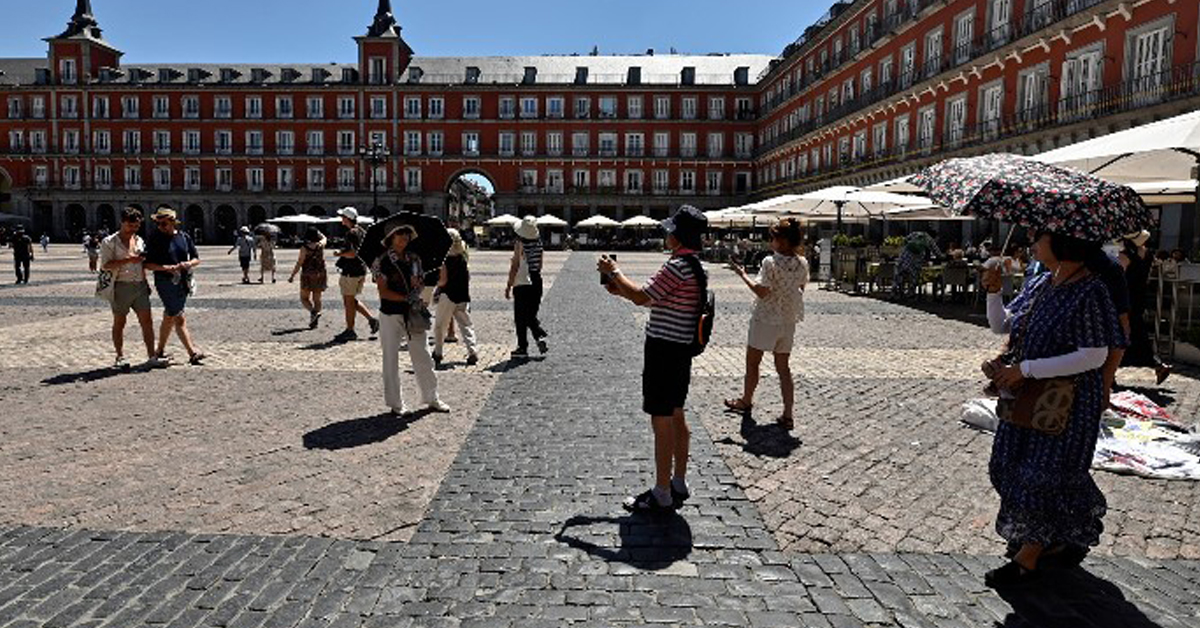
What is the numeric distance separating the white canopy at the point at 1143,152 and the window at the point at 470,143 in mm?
52341

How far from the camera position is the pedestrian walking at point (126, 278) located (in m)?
8.09

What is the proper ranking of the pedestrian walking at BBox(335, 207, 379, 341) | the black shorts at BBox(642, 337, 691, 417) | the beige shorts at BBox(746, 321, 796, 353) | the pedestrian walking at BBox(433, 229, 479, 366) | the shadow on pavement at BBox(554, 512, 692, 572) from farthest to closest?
the pedestrian walking at BBox(335, 207, 379, 341), the pedestrian walking at BBox(433, 229, 479, 366), the beige shorts at BBox(746, 321, 796, 353), the black shorts at BBox(642, 337, 691, 417), the shadow on pavement at BBox(554, 512, 692, 572)

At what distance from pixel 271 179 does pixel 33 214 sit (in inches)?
701

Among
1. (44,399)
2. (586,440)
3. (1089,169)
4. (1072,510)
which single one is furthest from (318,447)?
(1089,169)

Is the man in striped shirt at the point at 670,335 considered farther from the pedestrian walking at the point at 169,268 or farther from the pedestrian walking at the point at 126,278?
the pedestrian walking at the point at 126,278

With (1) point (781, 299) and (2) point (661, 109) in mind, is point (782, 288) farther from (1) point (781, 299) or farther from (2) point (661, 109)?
(2) point (661, 109)

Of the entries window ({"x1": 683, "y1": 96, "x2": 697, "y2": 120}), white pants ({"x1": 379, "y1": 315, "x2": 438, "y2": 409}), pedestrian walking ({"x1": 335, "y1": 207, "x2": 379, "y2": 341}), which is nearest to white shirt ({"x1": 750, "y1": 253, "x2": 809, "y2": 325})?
white pants ({"x1": 379, "y1": 315, "x2": 438, "y2": 409})

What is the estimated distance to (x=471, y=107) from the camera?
58.9 meters

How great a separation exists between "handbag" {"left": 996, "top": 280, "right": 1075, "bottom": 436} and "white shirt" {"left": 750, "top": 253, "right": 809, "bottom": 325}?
2.62 m

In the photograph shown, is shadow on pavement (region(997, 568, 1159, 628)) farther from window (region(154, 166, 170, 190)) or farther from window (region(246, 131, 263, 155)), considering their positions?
window (region(154, 166, 170, 190))

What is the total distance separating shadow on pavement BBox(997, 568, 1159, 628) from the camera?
3.11 metres

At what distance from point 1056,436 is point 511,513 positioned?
253 centimetres

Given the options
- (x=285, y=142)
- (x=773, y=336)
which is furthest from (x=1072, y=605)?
(x=285, y=142)

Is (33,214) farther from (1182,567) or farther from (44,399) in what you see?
(1182,567)
